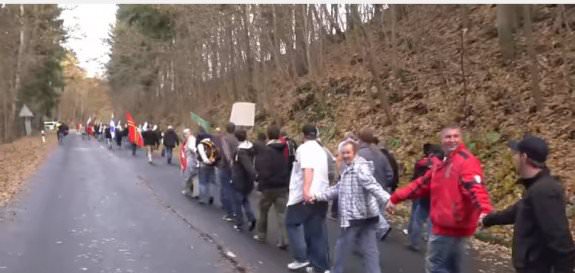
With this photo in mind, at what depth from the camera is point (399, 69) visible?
25359mm

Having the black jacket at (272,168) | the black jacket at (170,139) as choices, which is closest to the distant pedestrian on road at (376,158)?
the black jacket at (272,168)

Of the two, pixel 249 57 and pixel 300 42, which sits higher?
pixel 300 42

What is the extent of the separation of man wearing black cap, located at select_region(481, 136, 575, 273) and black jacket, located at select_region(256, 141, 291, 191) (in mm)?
4909

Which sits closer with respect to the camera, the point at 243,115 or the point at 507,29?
the point at 507,29

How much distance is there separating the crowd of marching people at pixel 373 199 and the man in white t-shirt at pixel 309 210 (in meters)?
0.01

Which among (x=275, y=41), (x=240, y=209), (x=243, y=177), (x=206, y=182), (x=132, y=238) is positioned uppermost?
(x=275, y=41)

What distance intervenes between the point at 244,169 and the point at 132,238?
206cm

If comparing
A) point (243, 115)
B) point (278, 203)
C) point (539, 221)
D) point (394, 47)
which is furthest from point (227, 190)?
point (394, 47)

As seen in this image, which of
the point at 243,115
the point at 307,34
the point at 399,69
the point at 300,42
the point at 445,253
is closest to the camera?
the point at 445,253

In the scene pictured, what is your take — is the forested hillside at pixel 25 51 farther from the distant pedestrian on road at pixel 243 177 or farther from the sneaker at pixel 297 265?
the sneaker at pixel 297 265

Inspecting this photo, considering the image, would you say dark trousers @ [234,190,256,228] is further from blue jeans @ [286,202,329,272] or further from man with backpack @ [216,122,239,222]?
blue jeans @ [286,202,329,272]

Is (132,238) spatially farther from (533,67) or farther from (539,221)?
(533,67)

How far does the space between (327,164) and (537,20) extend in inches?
648

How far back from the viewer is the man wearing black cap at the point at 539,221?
4766mm
